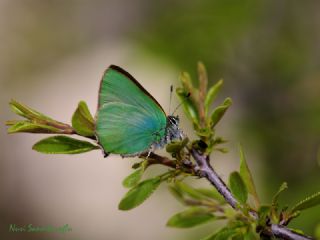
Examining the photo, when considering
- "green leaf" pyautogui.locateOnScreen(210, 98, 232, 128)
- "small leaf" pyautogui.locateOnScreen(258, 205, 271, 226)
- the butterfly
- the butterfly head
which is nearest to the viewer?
"small leaf" pyautogui.locateOnScreen(258, 205, 271, 226)

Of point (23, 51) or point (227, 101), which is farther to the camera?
point (23, 51)

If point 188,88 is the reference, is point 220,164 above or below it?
above

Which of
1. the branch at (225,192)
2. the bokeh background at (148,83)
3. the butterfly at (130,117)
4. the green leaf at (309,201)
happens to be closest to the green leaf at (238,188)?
the branch at (225,192)

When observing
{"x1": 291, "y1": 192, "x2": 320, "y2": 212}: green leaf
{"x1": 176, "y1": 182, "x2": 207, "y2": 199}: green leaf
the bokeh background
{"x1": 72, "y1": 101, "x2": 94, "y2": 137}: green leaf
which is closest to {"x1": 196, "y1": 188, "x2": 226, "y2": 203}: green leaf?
{"x1": 176, "y1": 182, "x2": 207, "y2": 199}: green leaf

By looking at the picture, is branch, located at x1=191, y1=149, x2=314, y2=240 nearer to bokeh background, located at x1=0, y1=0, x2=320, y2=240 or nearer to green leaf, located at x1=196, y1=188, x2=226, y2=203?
green leaf, located at x1=196, y1=188, x2=226, y2=203

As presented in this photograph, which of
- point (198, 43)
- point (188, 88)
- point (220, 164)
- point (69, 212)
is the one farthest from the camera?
point (69, 212)

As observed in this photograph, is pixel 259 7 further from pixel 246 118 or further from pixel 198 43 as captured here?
pixel 246 118

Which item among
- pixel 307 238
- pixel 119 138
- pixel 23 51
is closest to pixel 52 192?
pixel 23 51

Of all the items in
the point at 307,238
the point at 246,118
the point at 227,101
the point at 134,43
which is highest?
the point at 134,43
